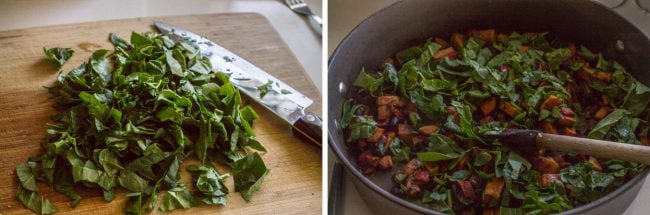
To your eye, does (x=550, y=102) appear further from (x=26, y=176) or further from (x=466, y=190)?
(x=26, y=176)

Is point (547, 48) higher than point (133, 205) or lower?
higher

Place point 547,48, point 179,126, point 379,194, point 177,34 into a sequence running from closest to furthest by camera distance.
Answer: point 379,194, point 179,126, point 547,48, point 177,34

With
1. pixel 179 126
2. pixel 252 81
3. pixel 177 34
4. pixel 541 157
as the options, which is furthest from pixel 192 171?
pixel 541 157

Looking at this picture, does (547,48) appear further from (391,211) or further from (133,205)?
(133,205)

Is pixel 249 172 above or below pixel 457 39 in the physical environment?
below

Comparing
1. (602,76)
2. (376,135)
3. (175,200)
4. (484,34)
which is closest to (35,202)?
(175,200)

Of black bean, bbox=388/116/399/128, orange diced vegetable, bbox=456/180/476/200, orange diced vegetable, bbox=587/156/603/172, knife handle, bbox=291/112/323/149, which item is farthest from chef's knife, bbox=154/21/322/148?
orange diced vegetable, bbox=587/156/603/172
